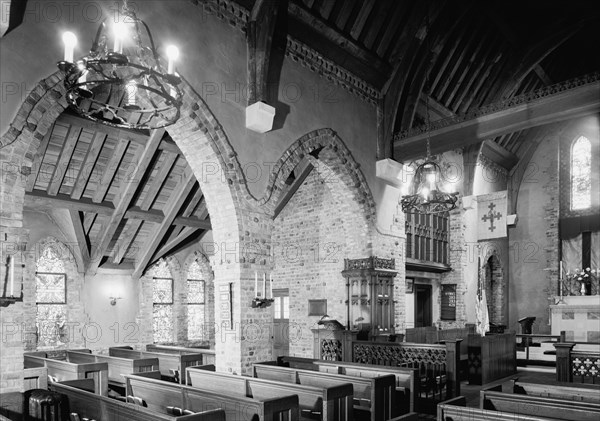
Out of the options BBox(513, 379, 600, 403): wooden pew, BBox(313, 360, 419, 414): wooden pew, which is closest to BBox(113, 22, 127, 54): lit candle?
BBox(313, 360, 419, 414): wooden pew

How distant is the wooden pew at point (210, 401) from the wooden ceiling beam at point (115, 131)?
4.68 meters

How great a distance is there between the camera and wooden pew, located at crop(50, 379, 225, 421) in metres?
4.21

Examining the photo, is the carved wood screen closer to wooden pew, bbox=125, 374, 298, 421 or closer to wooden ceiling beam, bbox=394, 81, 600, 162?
wooden ceiling beam, bbox=394, 81, 600, 162

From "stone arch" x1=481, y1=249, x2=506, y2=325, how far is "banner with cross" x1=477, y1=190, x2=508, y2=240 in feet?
11.4

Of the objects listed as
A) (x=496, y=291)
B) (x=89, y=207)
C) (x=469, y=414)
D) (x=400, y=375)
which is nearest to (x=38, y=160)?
(x=89, y=207)

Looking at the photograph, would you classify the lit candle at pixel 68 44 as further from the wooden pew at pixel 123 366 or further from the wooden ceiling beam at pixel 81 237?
the wooden ceiling beam at pixel 81 237

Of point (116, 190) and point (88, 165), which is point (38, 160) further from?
point (116, 190)

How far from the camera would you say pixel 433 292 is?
1498cm

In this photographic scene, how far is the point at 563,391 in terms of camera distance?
541 centimetres

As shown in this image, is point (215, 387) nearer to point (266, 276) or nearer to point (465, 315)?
point (266, 276)

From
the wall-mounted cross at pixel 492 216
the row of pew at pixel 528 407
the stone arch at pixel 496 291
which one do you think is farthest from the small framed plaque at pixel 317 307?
the stone arch at pixel 496 291

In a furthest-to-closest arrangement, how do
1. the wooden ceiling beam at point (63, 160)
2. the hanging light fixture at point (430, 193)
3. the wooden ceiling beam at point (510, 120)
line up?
the wooden ceiling beam at point (63, 160), the wooden ceiling beam at point (510, 120), the hanging light fixture at point (430, 193)

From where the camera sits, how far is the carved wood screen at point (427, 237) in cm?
1387

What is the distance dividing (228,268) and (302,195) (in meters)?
6.35
